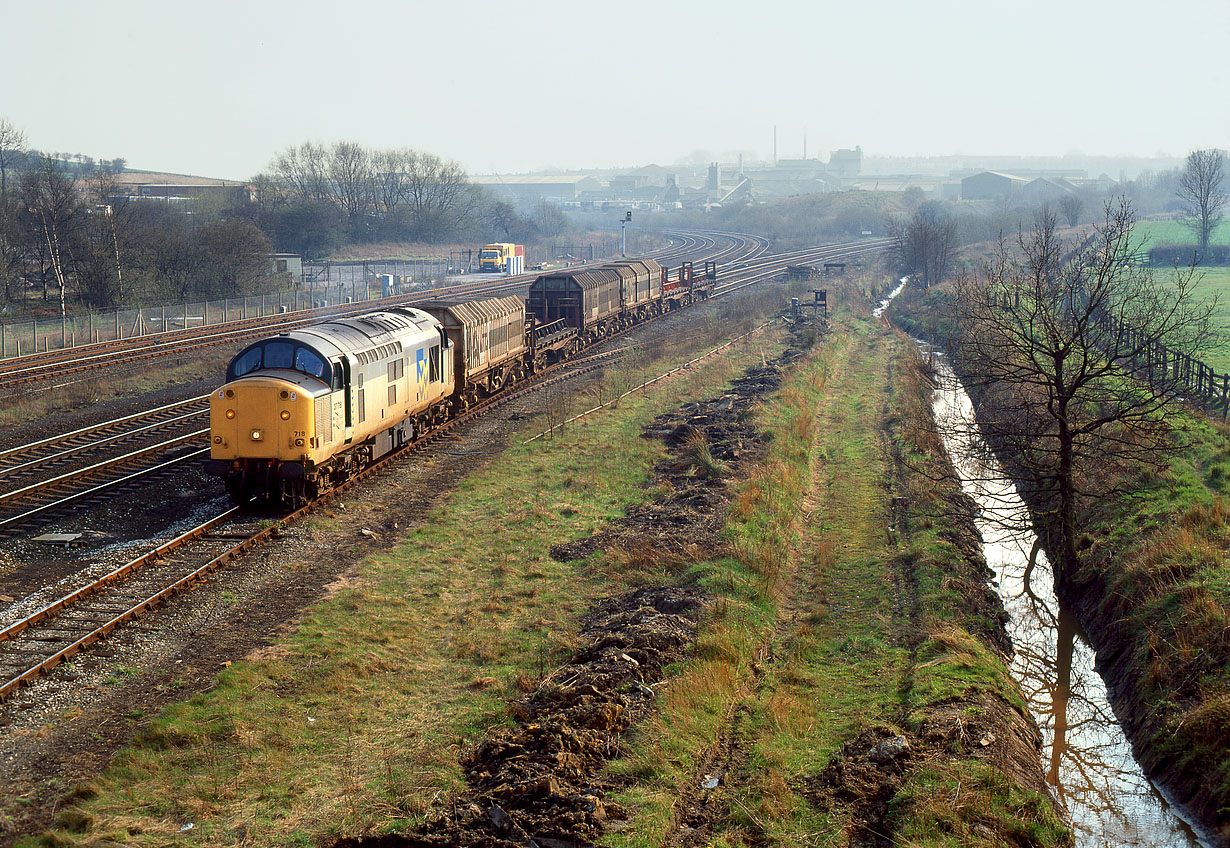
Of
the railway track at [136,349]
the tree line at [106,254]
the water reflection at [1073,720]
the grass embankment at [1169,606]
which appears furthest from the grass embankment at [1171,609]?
the tree line at [106,254]

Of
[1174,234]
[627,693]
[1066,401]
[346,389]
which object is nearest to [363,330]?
[346,389]

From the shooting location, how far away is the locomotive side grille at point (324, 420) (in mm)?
21438

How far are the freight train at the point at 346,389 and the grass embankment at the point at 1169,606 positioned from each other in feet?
54.8

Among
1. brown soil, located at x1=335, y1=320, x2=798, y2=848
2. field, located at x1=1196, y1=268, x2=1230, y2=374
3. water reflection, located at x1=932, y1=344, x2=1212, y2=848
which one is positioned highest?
field, located at x1=1196, y1=268, x2=1230, y2=374

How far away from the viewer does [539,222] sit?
14600 cm

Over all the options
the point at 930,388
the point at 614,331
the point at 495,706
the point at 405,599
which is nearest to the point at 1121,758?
the point at 495,706

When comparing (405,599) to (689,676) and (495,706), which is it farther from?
(689,676)

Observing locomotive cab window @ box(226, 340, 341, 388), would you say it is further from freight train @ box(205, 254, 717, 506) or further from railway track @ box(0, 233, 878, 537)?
railway track @ box(0, 233, 878, 537)

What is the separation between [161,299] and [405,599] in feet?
170

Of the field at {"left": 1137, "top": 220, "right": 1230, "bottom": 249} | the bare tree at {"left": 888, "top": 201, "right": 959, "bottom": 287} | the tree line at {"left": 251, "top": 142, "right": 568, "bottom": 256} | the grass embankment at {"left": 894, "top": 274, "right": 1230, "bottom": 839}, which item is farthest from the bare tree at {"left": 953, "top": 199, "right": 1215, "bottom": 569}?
the tree line at {"left": 251, "top": 142, "right": 568, "bottom": 256}

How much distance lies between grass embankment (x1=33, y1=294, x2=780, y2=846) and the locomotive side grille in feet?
6.11

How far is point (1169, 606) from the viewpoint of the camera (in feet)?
55.5

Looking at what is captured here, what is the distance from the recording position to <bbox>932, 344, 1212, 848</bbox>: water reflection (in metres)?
13.0

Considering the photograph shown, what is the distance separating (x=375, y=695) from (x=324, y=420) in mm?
9331
